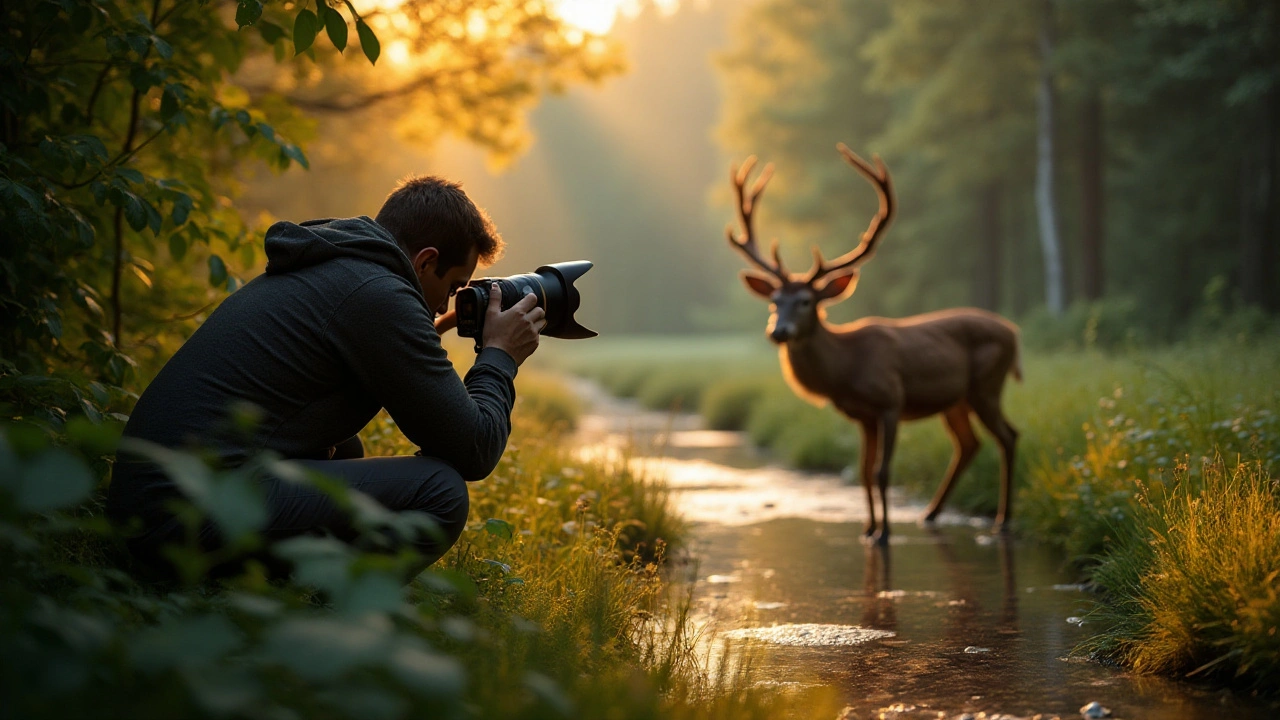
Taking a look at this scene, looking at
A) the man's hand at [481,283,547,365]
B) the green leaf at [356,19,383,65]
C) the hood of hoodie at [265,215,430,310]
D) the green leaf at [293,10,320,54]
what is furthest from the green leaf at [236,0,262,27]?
the man's hand at [481,283,547,365]

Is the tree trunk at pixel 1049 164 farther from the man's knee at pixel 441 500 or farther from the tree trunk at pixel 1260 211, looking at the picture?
the man's knee at pixel 441 500

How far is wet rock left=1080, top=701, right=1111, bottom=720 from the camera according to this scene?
3.16 metres

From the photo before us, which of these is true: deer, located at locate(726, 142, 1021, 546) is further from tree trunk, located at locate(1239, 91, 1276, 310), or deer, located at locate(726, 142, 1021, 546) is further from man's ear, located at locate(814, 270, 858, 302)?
tree trunk, located at locate(1239, 91, 1276, 310)

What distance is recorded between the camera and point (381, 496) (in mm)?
3191

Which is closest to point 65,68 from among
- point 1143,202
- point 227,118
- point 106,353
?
point 227,118

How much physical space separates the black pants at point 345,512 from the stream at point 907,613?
0.96m

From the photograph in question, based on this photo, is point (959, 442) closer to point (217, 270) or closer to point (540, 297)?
point (540, 297)

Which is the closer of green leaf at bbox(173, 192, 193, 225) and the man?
the man

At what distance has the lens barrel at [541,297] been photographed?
140 inches

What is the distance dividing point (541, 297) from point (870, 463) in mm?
3996

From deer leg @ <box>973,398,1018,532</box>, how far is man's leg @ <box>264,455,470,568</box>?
15.6ft

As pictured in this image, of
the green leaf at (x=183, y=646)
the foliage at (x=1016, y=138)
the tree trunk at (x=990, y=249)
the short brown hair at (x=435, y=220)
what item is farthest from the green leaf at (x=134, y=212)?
the tree trunk at (x=990, y=249)

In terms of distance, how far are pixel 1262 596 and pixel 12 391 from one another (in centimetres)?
383

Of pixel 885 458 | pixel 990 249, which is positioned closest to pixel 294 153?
pixel 885 458
